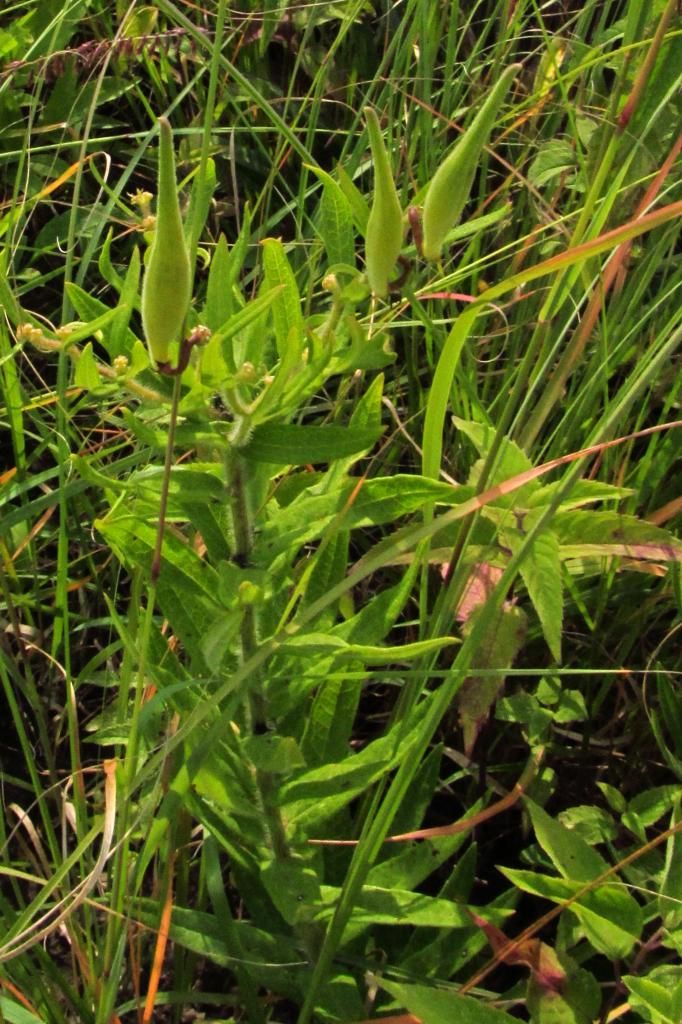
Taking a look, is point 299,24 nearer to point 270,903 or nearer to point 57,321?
point 57,321

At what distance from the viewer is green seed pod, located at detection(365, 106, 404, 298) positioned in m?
0.97

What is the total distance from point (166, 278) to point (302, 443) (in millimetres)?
233

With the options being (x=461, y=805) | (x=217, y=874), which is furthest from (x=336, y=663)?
(x=461, y=805)

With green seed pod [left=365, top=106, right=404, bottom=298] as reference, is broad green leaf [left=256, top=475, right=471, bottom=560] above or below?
below

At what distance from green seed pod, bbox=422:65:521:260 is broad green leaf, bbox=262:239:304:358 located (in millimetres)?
144

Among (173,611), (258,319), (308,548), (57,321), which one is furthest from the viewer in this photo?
(57,321)

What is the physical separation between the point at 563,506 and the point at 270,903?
673mm

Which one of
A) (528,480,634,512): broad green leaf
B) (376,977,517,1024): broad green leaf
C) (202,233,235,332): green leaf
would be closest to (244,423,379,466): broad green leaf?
(202,233,235,332): green leaf

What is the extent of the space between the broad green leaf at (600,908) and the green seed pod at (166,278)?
0.73 metres

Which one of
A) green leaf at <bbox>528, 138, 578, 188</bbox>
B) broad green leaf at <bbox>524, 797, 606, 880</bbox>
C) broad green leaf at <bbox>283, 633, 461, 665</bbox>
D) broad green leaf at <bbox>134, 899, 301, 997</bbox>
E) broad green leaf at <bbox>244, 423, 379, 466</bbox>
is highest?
green leaf at <bbox>528, 138, 578, 188</bbox>

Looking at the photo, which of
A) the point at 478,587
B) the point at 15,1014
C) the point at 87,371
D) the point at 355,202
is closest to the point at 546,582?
the point at 478,587

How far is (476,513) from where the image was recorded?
52.3 inches

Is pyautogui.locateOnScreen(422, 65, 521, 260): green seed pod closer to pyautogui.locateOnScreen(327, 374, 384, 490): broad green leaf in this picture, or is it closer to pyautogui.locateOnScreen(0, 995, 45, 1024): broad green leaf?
pyautogui.locateOnScreen(327, 374, 384, 490): broad green leaf

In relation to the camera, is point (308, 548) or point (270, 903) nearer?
point (270, 903)
